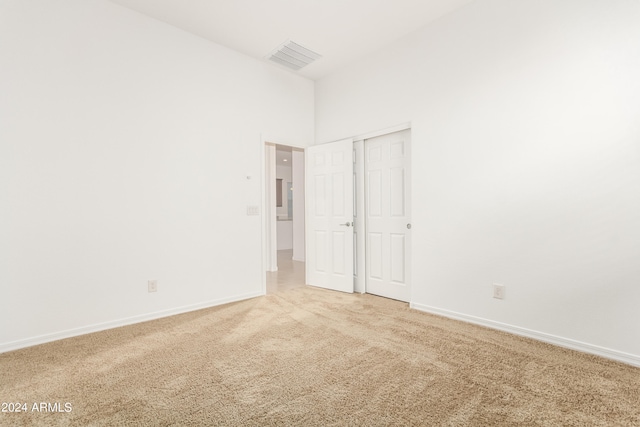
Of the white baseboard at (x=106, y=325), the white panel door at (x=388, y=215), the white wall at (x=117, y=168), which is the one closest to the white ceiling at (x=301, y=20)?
the white wall at (x=117, y=168)

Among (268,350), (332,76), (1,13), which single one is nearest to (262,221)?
(268,350)

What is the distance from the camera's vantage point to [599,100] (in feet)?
7.57

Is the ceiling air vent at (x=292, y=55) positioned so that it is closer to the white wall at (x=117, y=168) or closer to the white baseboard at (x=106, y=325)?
the white wall at (x=117, y=168)

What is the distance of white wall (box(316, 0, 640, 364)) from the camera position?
2234mm

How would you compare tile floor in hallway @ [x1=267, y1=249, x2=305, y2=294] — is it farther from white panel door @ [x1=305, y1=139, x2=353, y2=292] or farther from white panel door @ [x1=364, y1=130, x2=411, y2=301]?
white panel door @ [x1=364, y1=130, x2=411, y2=301]

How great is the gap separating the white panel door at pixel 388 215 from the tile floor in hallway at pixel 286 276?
3.99 feet

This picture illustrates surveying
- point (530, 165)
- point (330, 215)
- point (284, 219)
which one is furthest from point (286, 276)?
point (284, 219)

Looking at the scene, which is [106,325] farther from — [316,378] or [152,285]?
[316,378]

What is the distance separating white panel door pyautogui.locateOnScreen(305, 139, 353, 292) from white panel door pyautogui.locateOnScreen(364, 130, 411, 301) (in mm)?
259

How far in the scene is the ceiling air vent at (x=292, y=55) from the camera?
3733 millimetres

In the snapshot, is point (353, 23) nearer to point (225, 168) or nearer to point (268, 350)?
point (225, 168)

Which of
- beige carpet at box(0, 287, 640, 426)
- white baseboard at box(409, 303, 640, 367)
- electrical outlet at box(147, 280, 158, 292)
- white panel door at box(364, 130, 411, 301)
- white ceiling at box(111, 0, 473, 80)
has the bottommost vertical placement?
beige carpet at box(0, 287, 640, 426)

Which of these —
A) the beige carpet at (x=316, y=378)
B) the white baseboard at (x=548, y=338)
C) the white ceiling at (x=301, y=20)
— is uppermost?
the white ceiling at (x=301, y=20)

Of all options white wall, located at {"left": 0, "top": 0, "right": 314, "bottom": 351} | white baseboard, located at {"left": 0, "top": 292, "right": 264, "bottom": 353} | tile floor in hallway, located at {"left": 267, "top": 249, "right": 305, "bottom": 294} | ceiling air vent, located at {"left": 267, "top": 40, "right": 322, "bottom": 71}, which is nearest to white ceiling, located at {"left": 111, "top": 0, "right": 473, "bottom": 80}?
ceiling air vent, located at {"left": 267, "top": 40, "right": 322, "bottom": 71}
